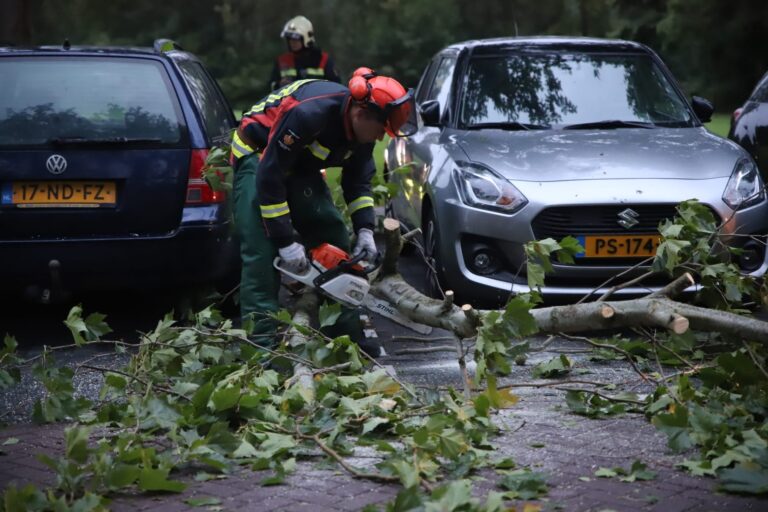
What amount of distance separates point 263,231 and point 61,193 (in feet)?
4.63

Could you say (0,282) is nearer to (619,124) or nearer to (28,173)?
(28,173)

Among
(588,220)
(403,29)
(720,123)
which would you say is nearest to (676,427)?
(588,220)

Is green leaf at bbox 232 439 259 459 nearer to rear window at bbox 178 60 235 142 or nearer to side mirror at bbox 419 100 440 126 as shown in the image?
rear window at bbox 178 60 235 142

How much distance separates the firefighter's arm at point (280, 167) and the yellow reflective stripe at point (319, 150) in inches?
3.9

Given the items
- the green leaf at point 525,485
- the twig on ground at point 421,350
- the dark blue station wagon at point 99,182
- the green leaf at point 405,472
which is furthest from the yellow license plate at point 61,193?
the green leaf at point 525,485

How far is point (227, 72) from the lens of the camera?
134ft

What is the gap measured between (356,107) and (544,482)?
2225 millimetres

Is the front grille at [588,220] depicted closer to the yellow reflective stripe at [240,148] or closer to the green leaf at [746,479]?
the yellow reflective stripe at [240,148]

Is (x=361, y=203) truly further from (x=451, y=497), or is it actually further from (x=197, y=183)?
(x=451, y=497)

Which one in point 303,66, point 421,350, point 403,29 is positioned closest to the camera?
point 421,350

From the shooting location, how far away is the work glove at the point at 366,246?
6328 mm

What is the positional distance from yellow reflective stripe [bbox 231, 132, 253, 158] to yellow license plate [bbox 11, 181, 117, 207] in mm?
975

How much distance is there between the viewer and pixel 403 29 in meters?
40.6

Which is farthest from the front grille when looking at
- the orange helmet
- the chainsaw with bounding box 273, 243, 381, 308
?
the orange helmet
